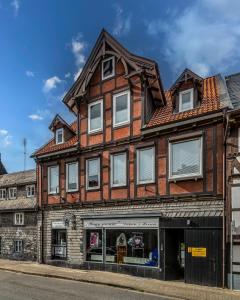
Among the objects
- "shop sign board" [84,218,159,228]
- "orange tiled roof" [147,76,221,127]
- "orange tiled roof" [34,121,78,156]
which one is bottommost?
"shop sign board" [84,218,159,228]

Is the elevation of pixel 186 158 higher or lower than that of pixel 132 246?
higher

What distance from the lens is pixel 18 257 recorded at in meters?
34.3

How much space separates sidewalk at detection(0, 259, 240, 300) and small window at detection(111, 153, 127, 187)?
15.2ft

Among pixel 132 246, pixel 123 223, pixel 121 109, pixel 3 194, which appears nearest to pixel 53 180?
pixel 123 223

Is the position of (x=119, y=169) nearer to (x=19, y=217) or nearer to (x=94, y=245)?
(x=94, y=245)

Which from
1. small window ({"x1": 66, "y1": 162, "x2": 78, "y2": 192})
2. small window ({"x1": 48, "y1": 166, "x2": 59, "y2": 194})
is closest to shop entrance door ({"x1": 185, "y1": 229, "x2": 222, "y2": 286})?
small window ({"x1": 66, "y1": 162, "x2": 78, "y2": 192})

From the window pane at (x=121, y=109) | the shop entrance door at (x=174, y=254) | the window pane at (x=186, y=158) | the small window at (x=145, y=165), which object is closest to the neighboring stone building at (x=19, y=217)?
the window pane at (x=121, y=109)

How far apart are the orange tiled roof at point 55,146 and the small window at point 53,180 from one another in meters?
1.13

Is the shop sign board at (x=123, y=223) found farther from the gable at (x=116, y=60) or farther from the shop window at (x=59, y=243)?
the gable at (x=116, y=60)

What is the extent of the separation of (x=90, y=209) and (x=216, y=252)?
8.85 metres

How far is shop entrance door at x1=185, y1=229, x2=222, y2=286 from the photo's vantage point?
18734 mm

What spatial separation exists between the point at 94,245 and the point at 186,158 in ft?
26.3

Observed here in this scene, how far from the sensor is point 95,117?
2589 centimetres

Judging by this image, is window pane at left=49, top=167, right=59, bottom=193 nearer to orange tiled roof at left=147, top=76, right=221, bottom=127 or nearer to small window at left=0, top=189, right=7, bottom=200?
orange tiled roof at left=147, top=76, right=221, bottom=127
